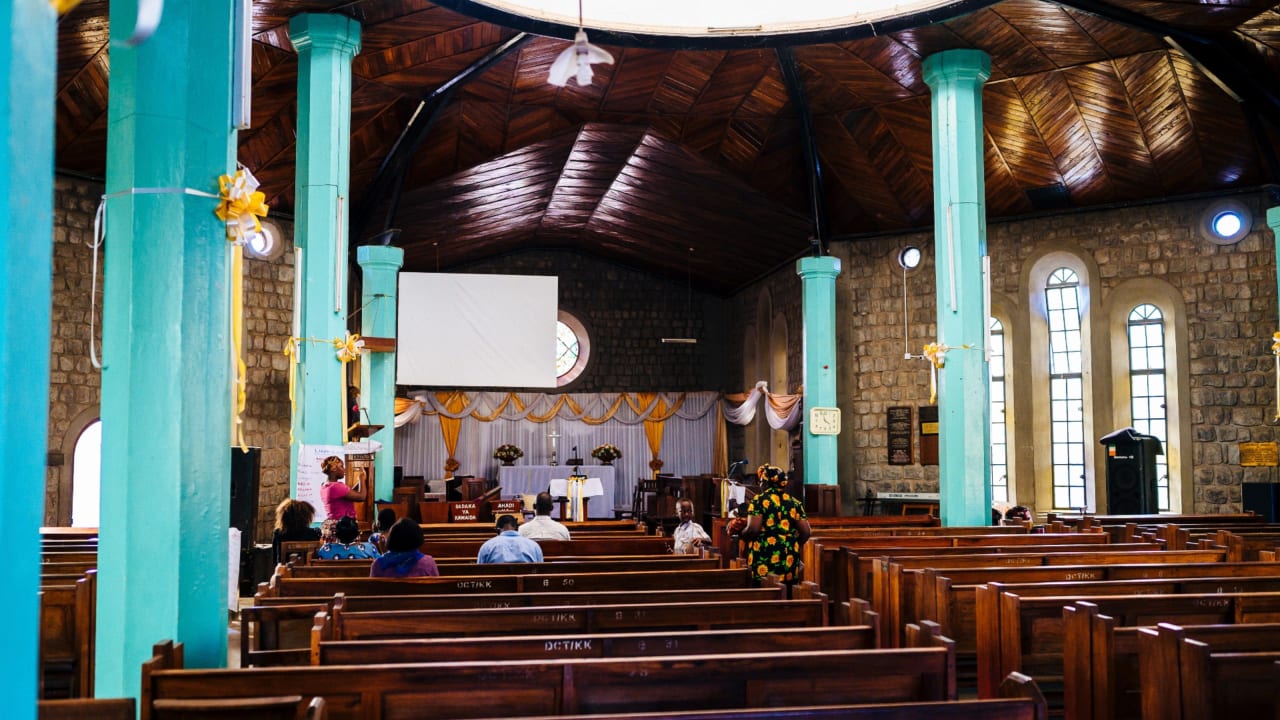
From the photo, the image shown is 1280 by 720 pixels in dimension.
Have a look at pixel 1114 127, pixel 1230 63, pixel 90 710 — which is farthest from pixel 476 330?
pixel 90 710

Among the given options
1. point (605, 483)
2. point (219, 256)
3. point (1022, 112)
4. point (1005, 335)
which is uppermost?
point (1022, 112)

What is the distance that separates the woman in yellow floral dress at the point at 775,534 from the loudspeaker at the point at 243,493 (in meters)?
4.09

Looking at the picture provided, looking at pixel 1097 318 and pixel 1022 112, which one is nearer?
pixel 1022 112

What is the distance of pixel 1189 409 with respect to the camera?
12953 millimetres

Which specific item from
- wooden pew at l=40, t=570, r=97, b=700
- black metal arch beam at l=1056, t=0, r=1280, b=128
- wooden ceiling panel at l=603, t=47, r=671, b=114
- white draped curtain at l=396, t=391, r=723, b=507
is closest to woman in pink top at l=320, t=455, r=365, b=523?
wooden pew at l=40, t=570, r=97, b=700

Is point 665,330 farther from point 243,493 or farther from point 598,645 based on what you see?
point 598,645

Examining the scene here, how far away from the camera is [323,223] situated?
28.9 ft

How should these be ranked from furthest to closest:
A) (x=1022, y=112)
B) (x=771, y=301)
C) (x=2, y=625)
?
(x=771, y=301) < (x=1022, y=112) < (x=2, y=625)

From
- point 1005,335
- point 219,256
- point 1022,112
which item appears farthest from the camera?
point 1005,335

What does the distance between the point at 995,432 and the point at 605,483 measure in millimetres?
6857

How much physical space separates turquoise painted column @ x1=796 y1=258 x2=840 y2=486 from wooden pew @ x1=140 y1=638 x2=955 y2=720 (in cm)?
1017

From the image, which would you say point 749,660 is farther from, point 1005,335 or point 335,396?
point 1005,335

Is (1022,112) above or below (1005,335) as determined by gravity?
above

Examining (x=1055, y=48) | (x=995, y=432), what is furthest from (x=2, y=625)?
(x=995, y=432)
